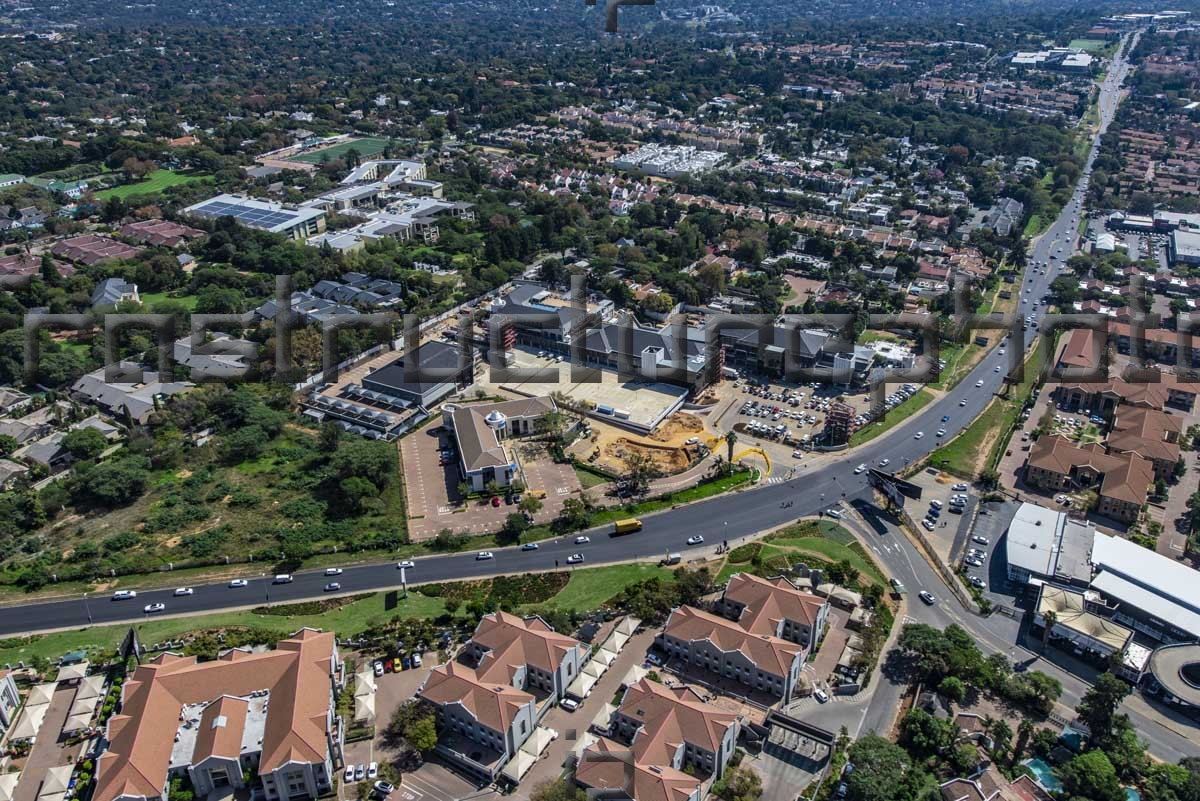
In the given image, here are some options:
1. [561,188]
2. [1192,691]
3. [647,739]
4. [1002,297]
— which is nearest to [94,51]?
[561,188]

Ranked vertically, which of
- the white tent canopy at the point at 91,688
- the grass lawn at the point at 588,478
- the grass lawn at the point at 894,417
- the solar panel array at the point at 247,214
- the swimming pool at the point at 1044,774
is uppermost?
the solar panel array at the point at 247,214

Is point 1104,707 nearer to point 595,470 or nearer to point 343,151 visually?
point 595,470

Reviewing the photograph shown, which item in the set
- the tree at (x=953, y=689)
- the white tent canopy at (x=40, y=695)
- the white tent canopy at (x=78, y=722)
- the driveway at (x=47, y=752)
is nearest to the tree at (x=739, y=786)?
the tree at (x=953, y=689)

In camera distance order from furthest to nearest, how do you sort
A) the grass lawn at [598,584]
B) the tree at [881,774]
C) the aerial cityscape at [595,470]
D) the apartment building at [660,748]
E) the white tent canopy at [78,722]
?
the grass lawn at [598,584] → the white tent canopy at [78,722] → the aerial cityscape at [595,470] → the tree at [881,774] → the apartment building at [660,748]

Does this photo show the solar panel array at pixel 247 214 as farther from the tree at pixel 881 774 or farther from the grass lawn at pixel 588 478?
the tree at pixel 881 774

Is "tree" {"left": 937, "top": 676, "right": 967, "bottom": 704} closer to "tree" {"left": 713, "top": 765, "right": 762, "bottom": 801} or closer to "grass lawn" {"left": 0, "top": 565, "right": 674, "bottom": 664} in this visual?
"tree" {"left": 713, "top": 765, "right": 762, "bottom": 801}
